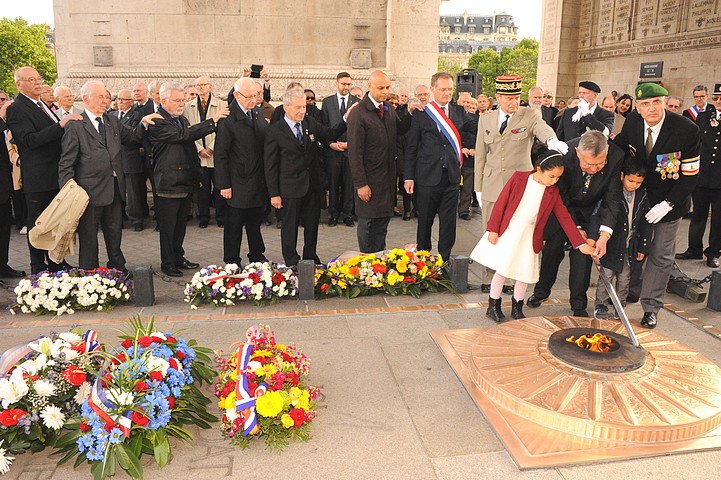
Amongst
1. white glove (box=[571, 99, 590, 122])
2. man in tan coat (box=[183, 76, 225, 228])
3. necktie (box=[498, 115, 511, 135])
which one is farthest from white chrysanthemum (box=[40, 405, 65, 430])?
white glove (box=[571, 99, 590, 122])

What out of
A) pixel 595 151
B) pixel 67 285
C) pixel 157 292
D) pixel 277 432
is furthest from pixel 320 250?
pixel 277 432

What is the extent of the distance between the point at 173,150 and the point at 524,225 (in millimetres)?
3945

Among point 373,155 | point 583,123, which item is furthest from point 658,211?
point 583,123

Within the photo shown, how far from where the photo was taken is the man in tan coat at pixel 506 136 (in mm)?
5812

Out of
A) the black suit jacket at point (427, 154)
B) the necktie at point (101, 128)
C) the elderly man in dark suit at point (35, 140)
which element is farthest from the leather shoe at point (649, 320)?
the elderly man in dark suit at point (35, 140)

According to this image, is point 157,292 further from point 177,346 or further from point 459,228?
point 459,228

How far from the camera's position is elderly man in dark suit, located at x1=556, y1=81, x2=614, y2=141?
7926 millimetres

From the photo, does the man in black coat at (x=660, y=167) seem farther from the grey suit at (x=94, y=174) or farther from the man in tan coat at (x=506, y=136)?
the grey suit at (x=94, y=174)

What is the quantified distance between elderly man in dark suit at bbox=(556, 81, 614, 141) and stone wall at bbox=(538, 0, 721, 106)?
254 inches

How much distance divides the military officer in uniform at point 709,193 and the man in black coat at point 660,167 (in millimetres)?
2577

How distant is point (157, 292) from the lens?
19.9ft

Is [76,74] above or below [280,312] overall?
above

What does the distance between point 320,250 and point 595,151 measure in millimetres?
3983

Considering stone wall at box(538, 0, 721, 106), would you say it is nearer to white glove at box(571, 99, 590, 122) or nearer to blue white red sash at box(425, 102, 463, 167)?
white glove at box(571, 99, 590, 122)
